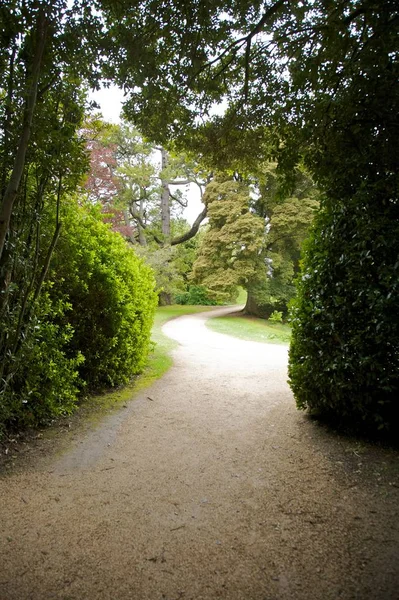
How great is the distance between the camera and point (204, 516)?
2656mm

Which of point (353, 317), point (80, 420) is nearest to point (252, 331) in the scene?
point (80, 420)

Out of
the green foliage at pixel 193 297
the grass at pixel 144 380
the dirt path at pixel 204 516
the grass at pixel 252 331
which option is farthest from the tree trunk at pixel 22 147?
the green foliage at pixel 193 297

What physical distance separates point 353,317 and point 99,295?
12.6 feet

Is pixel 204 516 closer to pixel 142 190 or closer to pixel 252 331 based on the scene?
pixel 252 331

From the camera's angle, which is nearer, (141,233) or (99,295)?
(99,295)

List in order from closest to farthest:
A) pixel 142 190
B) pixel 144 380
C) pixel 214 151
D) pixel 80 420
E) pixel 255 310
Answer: pixel 80 420, pixel 214 151, pixel 144 380, pixel 255 310, pixel 142 190

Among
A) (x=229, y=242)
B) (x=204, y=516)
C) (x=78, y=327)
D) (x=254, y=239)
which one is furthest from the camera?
(x=229, y=242)

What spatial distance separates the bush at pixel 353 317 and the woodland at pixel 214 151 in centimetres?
2

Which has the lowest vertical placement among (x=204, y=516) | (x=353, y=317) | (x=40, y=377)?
(x=204, y=516)

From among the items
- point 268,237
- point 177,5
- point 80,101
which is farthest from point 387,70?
point 268,237

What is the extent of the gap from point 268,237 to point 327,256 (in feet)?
48.9

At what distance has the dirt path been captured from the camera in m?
1.99

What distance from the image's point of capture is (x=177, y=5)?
344cm

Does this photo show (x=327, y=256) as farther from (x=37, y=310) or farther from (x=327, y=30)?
(x=37, y=310)
